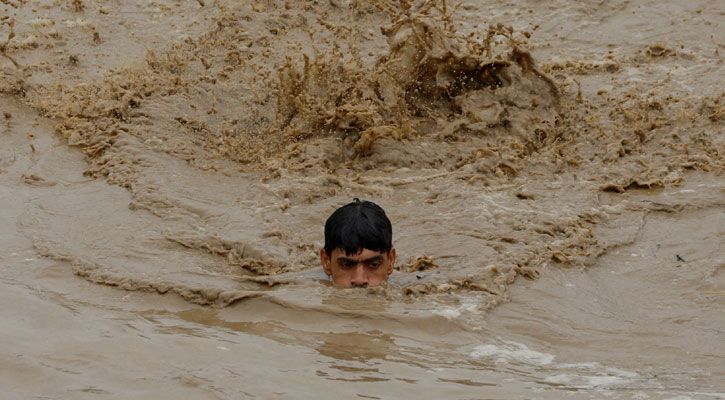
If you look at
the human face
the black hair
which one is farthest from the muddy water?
the black hair

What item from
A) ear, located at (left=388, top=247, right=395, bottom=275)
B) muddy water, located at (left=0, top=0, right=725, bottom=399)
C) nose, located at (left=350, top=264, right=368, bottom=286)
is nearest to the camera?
muddy water, located at (left=0, top=0, right=725, bottom=399)

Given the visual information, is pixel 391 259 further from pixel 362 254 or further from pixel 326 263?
pixel 326 263

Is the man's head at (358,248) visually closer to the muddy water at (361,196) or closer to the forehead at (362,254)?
the forehead at (362,254)

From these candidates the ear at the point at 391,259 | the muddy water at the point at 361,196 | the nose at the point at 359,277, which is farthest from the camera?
the ear at the point at 391,259

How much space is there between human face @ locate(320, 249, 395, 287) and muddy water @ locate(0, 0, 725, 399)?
91 mm

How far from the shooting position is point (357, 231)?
13.4ft

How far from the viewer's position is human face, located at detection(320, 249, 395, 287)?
4.07 metres

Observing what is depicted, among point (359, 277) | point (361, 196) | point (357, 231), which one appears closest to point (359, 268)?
point (359, 277)

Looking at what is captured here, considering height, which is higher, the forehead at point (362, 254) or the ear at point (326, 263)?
the forehead at point (362, 254)

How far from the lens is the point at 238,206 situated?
5484mm

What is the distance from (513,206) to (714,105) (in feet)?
7.41

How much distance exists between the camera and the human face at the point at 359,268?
407 cm

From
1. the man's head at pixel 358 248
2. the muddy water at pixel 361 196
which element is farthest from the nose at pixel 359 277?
the muddy water at pixel 361 196

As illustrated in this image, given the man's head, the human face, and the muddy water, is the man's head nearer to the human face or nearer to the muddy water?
the human face
